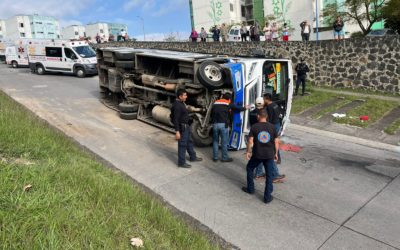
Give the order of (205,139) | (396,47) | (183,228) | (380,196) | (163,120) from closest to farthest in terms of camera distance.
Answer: (183,228) → (380,196) → (205,139) → (163,120) → (396,47)

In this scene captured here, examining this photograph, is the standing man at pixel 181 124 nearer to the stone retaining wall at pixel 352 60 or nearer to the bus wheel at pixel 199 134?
the bus wheel at pixel 199 134

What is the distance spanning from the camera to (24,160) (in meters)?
5.30

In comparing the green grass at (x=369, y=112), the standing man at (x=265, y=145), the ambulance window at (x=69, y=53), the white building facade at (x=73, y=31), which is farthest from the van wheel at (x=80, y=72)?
the white building facade at (x=73, y=31)

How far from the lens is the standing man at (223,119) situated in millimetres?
7617

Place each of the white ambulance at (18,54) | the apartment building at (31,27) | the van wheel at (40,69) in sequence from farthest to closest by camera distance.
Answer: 1. the apartment building at (31,27)
2. the white ambulance at (18,54)
3. the van wheel at (40,69)

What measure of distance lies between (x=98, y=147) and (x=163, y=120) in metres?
2.17

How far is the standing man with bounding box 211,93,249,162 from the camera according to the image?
25.0ft

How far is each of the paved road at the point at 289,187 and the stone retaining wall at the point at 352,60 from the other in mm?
5409

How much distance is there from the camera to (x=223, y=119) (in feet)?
25.1

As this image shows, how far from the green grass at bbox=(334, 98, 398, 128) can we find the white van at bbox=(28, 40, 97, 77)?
15.6 meters

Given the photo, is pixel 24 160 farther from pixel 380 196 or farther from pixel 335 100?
pixel 335 100

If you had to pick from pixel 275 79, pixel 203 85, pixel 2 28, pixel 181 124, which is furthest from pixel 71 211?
pixel 2 28

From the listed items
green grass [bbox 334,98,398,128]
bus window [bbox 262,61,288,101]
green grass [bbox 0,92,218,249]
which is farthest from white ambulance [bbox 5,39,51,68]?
green grass [bbox 0,92,218,249]

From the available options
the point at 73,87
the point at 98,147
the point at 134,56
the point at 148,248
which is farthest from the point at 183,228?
the point at 73,87
